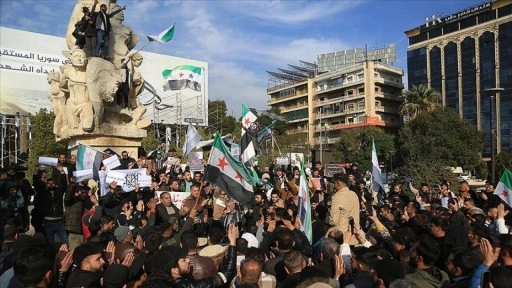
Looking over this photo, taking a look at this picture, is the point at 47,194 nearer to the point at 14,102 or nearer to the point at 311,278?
the point at 311,278

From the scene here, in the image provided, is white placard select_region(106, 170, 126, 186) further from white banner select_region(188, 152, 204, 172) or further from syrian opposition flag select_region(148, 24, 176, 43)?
syrian opposition flag select_region(148, 24, 176, 43)

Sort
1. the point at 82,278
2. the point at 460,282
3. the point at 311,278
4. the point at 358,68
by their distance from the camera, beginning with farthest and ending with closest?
the point at 358,68 < the point at 460,282 < the point at 82,278 < the point at 311,278

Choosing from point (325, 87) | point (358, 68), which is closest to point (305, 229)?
point (358, 68)

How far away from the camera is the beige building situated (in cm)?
7538

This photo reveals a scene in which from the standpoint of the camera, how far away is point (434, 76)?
76875mm

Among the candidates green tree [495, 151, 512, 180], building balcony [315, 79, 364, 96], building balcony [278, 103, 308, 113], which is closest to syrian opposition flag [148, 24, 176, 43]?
green tree [495, 151, 512, 180]

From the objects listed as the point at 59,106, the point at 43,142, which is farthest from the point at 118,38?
the point at 43,142

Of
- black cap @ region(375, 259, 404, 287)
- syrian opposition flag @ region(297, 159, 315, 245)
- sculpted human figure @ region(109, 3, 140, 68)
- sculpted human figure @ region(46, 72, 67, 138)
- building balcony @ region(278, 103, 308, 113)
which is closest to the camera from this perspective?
black cap @ region(375, 259, 404, 287)

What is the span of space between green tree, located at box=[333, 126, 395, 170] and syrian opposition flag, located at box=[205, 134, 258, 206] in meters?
49.8

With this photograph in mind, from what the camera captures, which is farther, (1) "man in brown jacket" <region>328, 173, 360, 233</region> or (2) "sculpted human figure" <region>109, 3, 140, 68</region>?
(2) "sculpted human figure" <region>109, 3, 140, 68</region>

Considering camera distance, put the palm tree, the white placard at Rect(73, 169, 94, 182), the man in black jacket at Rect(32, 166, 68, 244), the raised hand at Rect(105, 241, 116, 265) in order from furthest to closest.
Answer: the palm tree
the white placard at Rect(73, 169, 94, 182)
the man in black jacket at Rect(32, 166, 68, 244)
the raised hand at Rect(105, 241, 116, 265)

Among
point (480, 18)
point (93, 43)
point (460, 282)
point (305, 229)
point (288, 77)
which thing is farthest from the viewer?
point (288, 77)

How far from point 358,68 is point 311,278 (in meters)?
75.7

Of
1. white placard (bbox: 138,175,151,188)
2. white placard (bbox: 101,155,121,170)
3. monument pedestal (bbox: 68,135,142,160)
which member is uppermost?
monument pedestal (bbox: 68,135,142,160)
